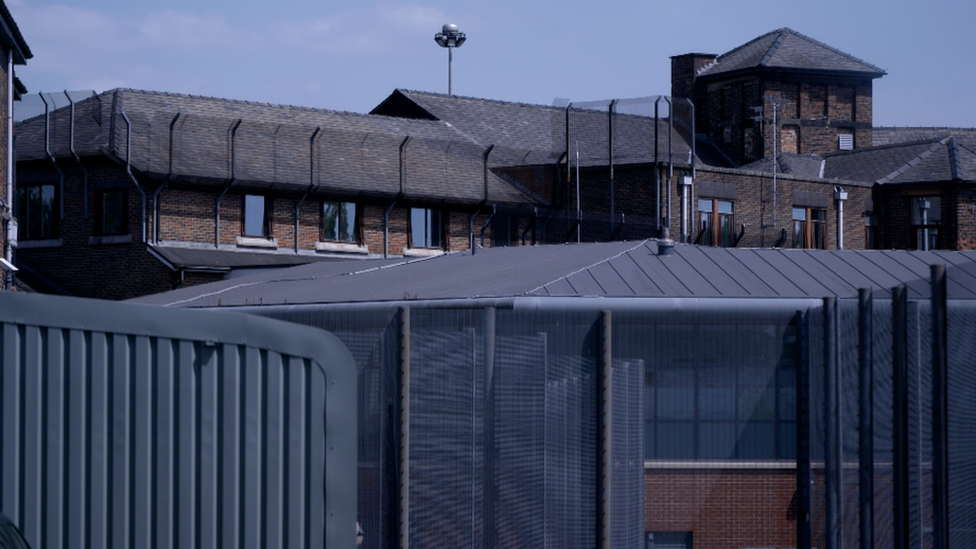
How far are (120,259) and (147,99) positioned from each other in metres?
5.90

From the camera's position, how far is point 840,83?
59.1 metres

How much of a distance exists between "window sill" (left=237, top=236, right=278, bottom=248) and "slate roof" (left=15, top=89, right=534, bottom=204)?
5.03ft

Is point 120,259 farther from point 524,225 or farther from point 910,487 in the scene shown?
point 910,487

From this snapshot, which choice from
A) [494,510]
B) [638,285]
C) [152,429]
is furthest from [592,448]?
[638,285]

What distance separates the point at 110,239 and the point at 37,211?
3335mm

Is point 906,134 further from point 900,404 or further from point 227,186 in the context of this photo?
point 900,404

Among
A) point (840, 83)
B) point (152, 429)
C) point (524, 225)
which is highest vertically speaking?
point (840, 83)

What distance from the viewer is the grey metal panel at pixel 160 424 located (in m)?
8.00

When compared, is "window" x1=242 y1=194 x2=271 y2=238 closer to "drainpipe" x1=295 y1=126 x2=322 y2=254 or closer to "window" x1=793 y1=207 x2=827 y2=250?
"drainpipe" x1=295 y1=126 x2=322 y2=254

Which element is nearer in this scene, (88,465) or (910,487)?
(88,465)

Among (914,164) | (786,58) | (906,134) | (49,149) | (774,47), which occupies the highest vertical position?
(774,47)

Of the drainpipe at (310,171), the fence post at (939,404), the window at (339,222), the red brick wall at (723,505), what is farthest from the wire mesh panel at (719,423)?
the window at (339,222)

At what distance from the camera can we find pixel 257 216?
40.1 m

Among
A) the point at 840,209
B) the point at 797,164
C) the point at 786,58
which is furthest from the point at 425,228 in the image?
the point at 786,58
